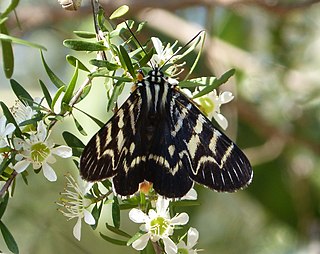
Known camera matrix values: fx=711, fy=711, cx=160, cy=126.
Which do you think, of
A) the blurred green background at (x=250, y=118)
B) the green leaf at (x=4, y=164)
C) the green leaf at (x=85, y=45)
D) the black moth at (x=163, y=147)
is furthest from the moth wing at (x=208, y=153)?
the blurred green background at (x=250, y=118)

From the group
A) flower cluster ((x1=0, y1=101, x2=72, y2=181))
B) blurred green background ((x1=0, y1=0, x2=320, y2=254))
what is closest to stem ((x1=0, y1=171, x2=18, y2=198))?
flower cluster ((x1=0, y1=101, x2=72, y2=181))

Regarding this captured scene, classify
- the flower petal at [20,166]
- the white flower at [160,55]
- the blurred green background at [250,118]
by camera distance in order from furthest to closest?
the blurred green background at [250,118]
the white flower at [160,55]
the flower petal at [20,166]

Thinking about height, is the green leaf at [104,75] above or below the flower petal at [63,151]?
above

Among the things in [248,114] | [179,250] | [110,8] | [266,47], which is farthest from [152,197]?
[266,47]

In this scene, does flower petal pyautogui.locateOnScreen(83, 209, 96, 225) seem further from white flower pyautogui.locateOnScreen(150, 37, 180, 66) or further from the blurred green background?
the blurred green background

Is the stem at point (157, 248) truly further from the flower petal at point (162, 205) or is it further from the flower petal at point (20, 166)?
the flower petal at point (20, 166)

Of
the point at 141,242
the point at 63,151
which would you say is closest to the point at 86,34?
the point at 63,151
